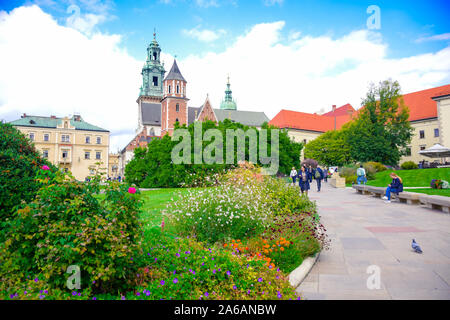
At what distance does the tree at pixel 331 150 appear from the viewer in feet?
194

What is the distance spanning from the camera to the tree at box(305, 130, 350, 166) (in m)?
59.2

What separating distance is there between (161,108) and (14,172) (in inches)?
3030

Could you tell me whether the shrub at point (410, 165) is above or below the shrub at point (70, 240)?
above

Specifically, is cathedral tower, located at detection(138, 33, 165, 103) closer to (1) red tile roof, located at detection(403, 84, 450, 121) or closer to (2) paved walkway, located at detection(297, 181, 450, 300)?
(1) red tile roof, located at detection(403, 84, 450, 121)

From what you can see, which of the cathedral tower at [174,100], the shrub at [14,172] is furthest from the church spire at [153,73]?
the shrub at [14,172]

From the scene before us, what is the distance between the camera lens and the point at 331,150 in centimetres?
6053

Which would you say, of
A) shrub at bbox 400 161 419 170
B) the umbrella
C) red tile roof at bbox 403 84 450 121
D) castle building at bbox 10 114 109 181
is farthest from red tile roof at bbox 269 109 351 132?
the umbrella

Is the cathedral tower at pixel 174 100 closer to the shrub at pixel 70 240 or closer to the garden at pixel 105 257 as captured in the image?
the garden at pixel 105 257

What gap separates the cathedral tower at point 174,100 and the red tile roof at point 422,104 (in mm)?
50546

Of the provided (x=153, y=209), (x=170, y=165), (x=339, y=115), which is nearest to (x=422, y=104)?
(x=339, y=115)

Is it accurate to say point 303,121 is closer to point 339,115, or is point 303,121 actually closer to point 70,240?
point 339,115

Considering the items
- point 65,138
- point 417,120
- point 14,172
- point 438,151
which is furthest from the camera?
point 65,138
